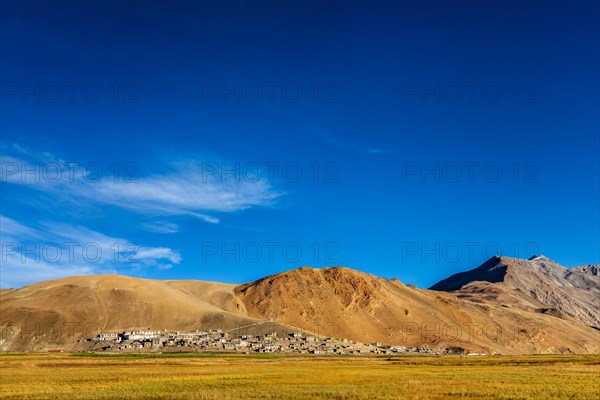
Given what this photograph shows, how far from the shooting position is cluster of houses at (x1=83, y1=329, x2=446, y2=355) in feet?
543

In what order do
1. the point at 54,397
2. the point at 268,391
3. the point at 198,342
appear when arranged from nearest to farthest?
the point at 54,397 < the point at 268,391 < the point at 198,342

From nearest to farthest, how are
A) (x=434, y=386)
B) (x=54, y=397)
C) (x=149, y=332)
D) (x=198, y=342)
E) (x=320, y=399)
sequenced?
(x=320, y=399), (x=54, y=397), (x=434, y=386), (x=198, y=342), (x=149, y=332)

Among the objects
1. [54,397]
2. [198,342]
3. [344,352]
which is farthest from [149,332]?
[54,397]

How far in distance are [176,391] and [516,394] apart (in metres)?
28.6

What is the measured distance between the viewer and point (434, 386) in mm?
50250

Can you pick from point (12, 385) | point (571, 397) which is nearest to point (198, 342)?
point (12, 385)

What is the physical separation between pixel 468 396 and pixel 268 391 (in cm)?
1669

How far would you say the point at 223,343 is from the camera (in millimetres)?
172500

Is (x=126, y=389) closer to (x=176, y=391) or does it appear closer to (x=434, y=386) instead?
(x=176, y=391)

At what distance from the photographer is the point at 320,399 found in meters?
40.5

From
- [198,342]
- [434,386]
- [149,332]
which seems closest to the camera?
[434,386]

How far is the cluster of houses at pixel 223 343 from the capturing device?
543ft

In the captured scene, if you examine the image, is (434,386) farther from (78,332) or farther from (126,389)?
(78,332)

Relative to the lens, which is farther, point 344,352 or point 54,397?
point 344,352
